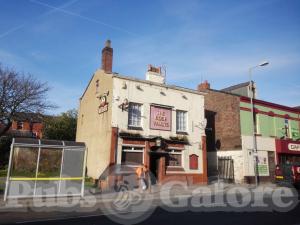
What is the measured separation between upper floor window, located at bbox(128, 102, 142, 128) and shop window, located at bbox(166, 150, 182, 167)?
3341 millimetres

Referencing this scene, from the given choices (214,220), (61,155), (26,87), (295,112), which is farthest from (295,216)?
(295,112)

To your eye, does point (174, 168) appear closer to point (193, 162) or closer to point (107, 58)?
point (193, 162)

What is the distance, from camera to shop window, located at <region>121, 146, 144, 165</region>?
20.2 metres

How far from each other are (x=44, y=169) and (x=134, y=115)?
863 centimetres

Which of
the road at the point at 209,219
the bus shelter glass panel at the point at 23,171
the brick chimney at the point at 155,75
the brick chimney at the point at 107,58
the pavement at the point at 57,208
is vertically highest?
the brick chimney at the point at 107,58

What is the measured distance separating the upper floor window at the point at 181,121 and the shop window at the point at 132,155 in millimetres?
4051

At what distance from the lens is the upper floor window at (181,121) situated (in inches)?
919

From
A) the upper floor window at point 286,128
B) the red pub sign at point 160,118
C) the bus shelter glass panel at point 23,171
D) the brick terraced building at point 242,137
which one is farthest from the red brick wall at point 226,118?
the bus shelter glass panel at point 23,171

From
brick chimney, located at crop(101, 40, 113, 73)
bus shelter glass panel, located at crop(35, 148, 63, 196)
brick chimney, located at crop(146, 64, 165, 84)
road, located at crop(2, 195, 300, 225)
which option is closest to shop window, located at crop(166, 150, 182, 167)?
brick chimney, located at crop(146, 64, 165, 84)

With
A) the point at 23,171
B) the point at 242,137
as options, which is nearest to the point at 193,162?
the point at 242,137

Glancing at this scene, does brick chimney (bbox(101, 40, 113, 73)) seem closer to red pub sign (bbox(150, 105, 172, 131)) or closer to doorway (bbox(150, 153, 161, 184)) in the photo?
red pub sign (bbox(150, 105, 172, 131))

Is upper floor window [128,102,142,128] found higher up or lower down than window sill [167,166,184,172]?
higher up

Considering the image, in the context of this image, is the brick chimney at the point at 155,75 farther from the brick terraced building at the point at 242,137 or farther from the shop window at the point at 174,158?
the shop window at the point at 174,158

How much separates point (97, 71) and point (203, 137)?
10.7m
